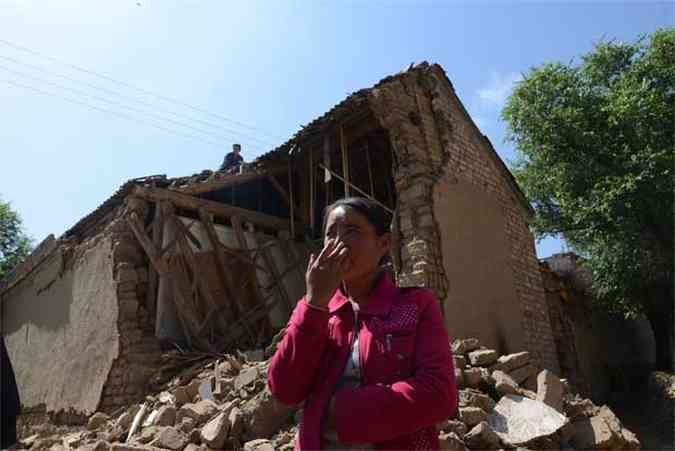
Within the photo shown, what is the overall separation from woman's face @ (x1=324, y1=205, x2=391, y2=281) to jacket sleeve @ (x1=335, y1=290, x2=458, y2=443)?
12.6 inches

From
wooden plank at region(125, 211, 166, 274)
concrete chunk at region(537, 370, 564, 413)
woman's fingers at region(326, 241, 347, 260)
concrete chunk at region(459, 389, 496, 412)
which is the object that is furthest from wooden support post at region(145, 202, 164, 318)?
woman's fingers at region(326, 241, 347, 260)

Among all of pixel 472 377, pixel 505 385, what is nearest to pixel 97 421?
pixel 472 377

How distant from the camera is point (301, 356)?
4.33 ft

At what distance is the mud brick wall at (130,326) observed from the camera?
22.4 feet

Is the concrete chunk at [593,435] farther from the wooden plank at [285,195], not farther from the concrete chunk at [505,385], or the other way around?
the wooden plank at [285,195]

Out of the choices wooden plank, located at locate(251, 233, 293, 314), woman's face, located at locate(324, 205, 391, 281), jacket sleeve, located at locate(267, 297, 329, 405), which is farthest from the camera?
wooden plank, located at locate(251, 233, 293, 314)

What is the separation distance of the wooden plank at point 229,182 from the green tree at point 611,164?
685 centimetres

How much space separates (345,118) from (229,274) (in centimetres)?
322

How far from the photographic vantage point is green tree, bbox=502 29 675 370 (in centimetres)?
1021

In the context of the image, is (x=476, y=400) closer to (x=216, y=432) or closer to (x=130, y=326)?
(x=216, y=432)

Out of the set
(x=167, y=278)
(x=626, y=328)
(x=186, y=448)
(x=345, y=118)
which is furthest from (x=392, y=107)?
(x=626, y=328)

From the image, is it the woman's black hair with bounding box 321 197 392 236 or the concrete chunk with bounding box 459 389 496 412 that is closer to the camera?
the woman's black hair with bounding box 321 197 392 236

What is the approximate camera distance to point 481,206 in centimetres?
815

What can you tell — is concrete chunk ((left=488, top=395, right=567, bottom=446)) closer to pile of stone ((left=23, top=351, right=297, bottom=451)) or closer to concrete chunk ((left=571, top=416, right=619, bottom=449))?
concrete chunk ((left=571, top=416, right=619, bottom=449))
